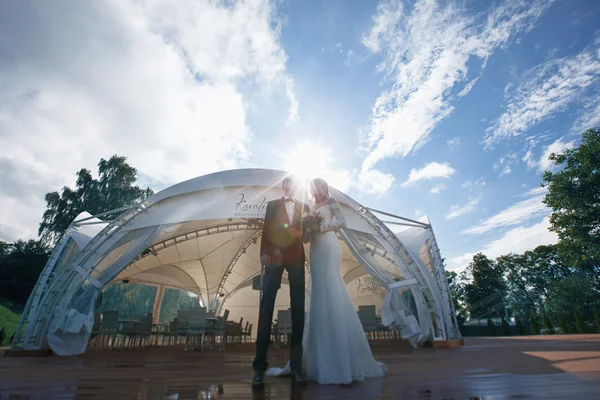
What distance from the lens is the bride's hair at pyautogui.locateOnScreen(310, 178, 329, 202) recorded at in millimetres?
2613

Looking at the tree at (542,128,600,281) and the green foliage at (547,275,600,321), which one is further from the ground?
the tree at (542,128,600,281)

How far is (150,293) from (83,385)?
21.9 m

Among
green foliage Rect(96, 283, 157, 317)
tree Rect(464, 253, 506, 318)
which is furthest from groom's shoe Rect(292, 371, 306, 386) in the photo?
tree Rect(464, 253, 506, 318)

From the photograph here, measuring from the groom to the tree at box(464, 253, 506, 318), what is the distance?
34947 millimetres

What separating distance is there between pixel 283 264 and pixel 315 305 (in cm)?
39

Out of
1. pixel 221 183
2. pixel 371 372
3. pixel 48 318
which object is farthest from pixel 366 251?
pixel 48 318

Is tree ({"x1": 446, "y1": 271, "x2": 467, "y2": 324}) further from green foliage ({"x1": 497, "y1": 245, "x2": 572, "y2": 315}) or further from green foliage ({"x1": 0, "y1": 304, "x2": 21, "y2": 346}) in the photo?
green foliage ({"x1": 0, "y1": 304, "x2": 21, "y2": 346})

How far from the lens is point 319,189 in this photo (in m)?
2.62

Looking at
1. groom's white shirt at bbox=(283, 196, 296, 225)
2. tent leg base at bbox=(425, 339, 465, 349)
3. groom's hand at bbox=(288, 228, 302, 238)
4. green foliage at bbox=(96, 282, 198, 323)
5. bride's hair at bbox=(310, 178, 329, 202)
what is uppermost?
green foliage at bbox=(96, 282, 198, 323)

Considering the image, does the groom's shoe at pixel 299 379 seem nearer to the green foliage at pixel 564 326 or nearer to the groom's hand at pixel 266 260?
the groom's hand at pixel 266 260

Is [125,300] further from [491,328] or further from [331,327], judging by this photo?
[491,328]

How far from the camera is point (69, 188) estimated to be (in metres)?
19.9

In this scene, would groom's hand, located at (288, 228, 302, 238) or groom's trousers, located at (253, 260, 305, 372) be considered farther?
groom's hand, located at (288, 228, 302, 238)

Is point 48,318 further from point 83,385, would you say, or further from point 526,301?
point 526,301
